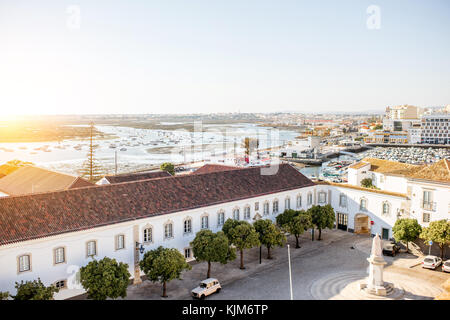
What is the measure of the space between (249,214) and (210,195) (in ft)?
15.1

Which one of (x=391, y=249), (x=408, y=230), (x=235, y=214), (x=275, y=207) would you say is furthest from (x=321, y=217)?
(x=235, y=214)

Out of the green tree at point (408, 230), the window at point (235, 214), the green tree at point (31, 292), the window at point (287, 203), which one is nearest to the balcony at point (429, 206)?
the green tree at point (408, 230)

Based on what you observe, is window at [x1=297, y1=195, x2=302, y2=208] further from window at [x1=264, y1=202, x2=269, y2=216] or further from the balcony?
the balcony

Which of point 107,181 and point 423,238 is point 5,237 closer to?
point 107,181

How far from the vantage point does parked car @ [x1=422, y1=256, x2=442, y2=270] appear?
94.5ft

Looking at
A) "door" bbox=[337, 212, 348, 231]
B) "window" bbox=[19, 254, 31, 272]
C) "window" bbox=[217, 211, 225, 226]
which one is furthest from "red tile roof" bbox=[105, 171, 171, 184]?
"door" bbox=[337, 212, 348, 231]

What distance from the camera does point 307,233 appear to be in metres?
38.6

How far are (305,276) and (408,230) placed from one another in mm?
10323

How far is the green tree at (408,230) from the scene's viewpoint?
103 ft

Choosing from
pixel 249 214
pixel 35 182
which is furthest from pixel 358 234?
pixel 35 182

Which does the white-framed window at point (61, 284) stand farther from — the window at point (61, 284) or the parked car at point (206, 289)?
the parked car at point (206, 289)

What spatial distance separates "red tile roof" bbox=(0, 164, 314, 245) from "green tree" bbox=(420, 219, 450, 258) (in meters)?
12.4

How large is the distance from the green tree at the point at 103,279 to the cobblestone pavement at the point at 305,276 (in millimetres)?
2717
